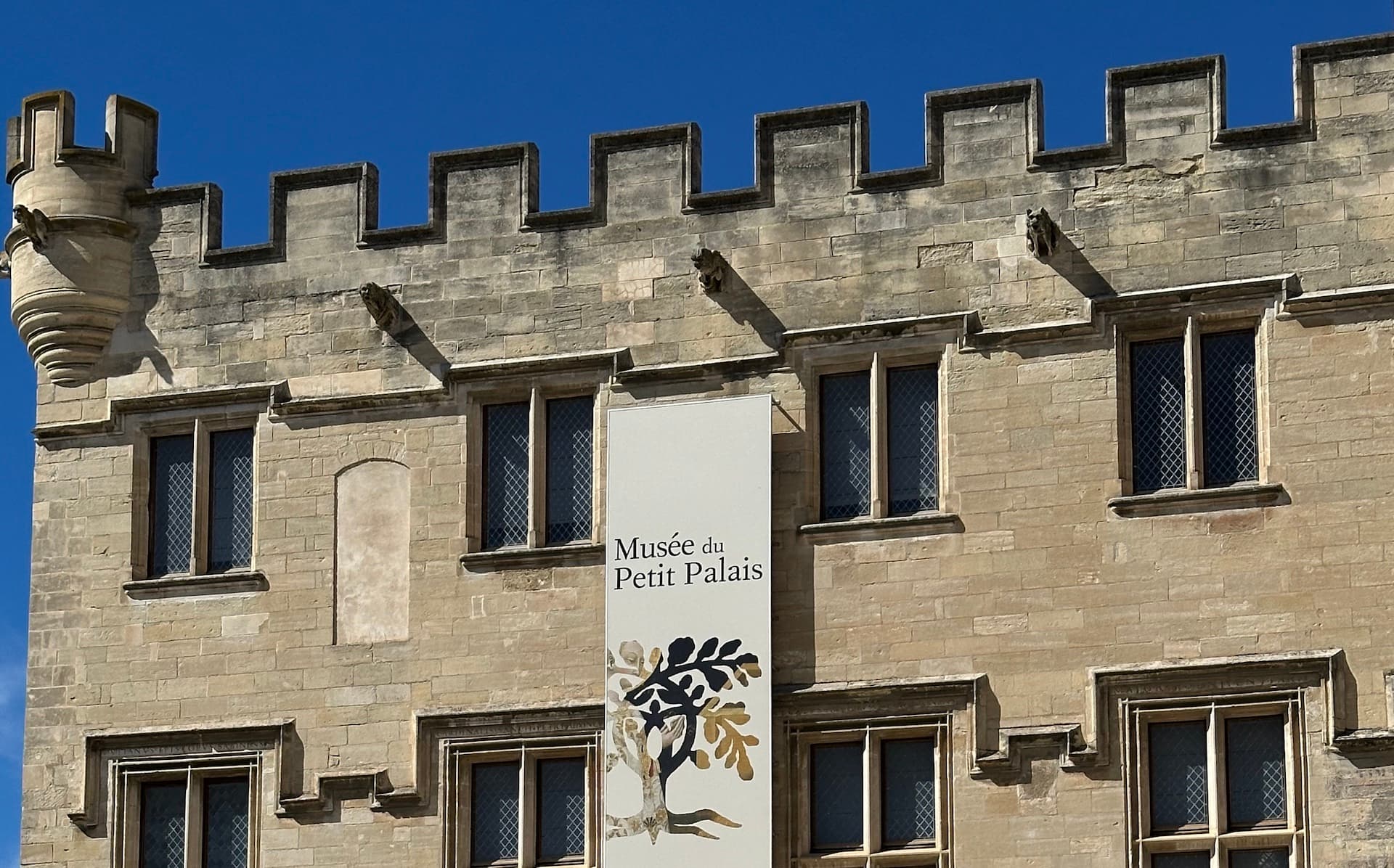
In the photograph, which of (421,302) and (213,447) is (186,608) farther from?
(421,302)

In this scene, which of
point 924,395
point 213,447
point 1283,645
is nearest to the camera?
point 1283,645

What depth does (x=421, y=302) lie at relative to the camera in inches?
1041

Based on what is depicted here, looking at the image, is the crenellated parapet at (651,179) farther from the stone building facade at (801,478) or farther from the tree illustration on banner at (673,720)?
the tree illustration on banner at (673,720)

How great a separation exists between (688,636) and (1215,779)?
14.3ft

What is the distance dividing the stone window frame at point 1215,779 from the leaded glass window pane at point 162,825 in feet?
26.3

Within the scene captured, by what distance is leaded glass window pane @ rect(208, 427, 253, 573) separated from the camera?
26484 millimetres

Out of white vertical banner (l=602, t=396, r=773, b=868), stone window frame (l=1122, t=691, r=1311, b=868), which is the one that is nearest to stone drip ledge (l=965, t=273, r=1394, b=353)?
white vertical banner (l=602, t=396, r=773, b=868)

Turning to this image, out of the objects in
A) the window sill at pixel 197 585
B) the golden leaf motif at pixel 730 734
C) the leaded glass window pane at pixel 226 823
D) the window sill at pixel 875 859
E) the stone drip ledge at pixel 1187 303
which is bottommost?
the window sill at pixel 875 859

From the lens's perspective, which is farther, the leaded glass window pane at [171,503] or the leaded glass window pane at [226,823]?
the leaded glass window pane at [171,503]

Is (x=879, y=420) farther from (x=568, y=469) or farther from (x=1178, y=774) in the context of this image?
(x=1178, y=774)

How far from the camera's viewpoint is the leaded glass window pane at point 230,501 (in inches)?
1043

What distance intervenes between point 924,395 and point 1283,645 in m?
3.60

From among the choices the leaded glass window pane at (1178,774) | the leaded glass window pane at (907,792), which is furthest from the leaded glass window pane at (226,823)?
the leaded glass window pane at (1178,774)

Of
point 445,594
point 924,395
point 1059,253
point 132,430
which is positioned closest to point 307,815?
point 445,594
